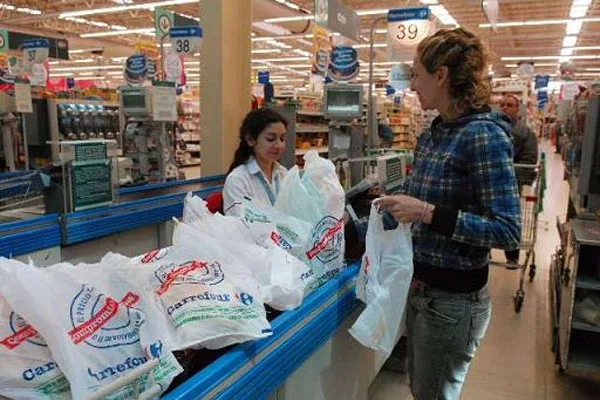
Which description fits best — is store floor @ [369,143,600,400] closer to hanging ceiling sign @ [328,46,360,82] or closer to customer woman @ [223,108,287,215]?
customer woman @ [223,108,287,215]

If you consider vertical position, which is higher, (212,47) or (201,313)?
(212,47)

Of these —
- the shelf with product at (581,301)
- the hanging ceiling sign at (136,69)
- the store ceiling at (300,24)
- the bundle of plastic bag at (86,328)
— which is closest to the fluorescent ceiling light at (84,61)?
A: the store ceiling at (300,24)

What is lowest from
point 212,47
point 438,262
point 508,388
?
point 508,388

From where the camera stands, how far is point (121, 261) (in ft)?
3.82

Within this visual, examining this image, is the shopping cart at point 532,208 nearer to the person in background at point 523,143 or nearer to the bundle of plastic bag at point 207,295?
the person in background at point 523,143

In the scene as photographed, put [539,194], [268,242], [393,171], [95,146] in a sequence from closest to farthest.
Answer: [268,242]
[393,171]
[95,146]
[539,194]

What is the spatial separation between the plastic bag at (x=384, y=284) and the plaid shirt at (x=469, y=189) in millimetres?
66

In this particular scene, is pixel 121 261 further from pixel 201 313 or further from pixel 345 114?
pixel 345 114

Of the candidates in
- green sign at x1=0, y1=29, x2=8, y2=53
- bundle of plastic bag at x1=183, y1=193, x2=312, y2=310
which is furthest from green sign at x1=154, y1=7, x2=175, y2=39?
bundle of plastic bag at x1=183, y1=193, x2=312, y2=310

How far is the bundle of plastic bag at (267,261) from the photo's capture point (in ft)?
4.74

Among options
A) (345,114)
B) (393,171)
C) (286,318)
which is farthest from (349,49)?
(286,318)

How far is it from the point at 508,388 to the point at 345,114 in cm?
278

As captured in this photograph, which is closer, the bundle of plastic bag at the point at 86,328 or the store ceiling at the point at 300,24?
the bundle of plastic bag at the point at 86,328

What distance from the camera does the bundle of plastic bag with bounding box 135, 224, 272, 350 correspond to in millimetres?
1154
